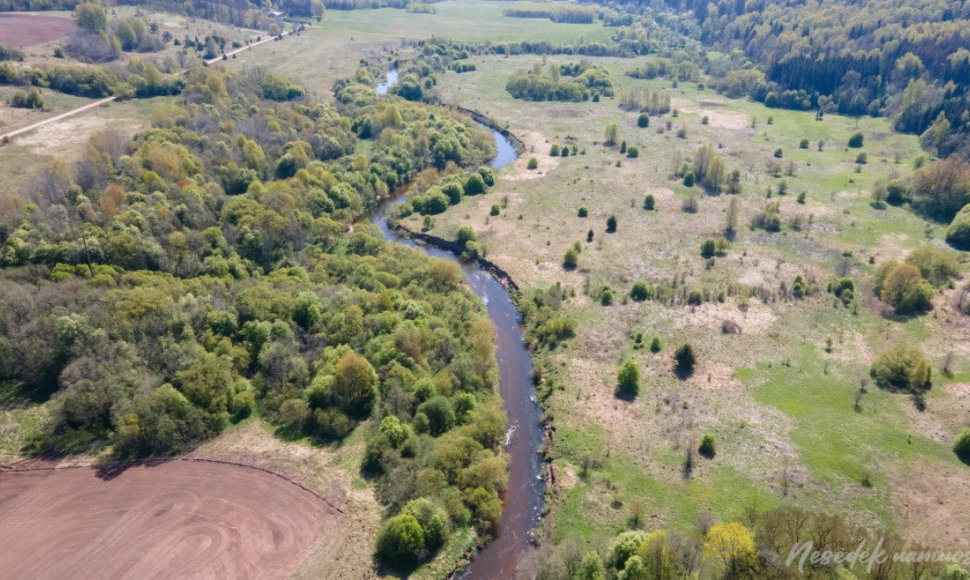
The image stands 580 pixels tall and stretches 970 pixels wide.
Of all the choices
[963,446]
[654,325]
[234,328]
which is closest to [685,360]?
[654,325]

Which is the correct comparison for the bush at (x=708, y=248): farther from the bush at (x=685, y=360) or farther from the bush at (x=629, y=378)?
the bush at (x=629, y=378)

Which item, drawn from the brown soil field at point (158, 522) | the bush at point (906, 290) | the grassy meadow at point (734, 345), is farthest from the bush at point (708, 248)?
the brown soil field at point (158, 522)

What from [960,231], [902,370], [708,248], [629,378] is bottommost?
[629,378]

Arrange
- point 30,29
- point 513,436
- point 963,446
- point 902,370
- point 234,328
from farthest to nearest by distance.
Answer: point 30,29
point 234,328
point 902,370
point 513,436
point 963,446

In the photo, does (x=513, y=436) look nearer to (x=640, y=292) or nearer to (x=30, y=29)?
(x=640, y=292)

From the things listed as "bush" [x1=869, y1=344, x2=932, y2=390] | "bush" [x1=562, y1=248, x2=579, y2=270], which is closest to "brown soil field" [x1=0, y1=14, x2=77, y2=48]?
"bush" [x1=562, y1=248, x2=579, y2=270]

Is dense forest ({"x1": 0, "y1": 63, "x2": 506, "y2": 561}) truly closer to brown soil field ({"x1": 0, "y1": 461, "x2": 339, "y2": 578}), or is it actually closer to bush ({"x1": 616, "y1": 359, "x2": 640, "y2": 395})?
brown soil field ({"x1": 0, "y1": 461, "x2": 339, "y2": 578})

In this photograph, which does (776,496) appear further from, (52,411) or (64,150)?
(64,150)
